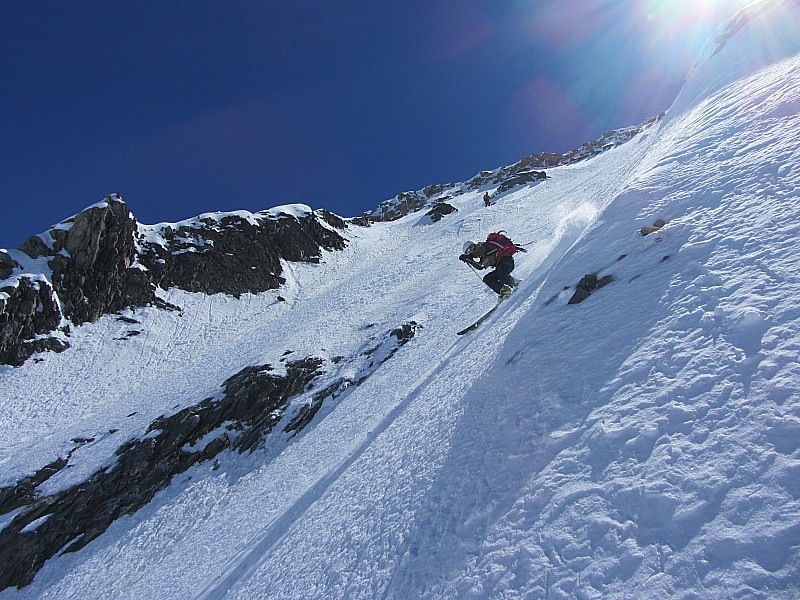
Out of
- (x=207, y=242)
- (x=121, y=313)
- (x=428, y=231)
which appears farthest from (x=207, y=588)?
(x=428, y=231)

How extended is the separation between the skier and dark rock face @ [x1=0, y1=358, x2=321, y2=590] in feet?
30.8

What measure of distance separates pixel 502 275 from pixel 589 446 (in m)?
9.58

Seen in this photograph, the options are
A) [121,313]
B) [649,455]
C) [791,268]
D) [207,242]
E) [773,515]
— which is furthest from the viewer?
[207,242]

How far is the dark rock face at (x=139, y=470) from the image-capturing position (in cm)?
1352

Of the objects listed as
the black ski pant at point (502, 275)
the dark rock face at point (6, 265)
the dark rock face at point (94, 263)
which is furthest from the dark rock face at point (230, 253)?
the black ski pant at point (502, 275)

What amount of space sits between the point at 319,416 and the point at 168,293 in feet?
72.3

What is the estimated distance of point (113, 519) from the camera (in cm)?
1397

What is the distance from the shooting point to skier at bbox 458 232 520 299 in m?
13.1

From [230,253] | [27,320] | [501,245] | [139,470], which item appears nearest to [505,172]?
[230,253]

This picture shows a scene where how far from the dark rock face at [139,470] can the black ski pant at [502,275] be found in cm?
940

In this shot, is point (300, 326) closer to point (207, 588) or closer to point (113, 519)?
point (113, 519)

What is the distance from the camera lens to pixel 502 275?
13.2m

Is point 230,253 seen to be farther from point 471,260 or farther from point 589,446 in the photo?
point 589,446

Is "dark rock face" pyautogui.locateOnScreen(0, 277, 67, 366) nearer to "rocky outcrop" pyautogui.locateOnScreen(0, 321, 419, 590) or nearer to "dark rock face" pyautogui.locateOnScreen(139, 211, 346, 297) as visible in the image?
"dark rock face" pyautogui.locateOnScreen(139, 211, 346, 297)
